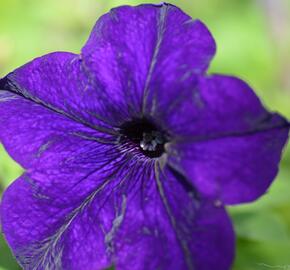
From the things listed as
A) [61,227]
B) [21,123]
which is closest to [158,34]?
[21,123]

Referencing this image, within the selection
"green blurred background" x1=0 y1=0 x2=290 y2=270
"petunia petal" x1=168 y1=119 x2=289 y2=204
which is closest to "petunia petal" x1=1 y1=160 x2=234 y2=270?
"petunia petal" x1=168 y1=119 x2=289 y2=204

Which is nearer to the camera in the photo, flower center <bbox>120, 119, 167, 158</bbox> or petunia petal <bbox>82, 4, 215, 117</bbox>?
petunia petal <bbox>82, 4, 215, 117</bbox>

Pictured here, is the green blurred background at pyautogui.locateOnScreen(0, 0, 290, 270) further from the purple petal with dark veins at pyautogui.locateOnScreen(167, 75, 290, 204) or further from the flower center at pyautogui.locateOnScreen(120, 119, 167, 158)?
the purple petal with dark veins at pyautogui.locateOnScreen(167, 75, 290, 204)

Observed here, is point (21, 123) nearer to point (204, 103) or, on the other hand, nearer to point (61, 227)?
point (61, 227)

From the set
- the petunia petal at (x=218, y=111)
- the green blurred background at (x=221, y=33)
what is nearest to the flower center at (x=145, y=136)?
the petunia petal at (x=218, y=111)

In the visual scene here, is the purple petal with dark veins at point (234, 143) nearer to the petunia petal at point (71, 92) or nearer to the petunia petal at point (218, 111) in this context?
the petunia petal at point (218, 111)

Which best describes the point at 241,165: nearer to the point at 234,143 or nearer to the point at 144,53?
the point at 234,143
